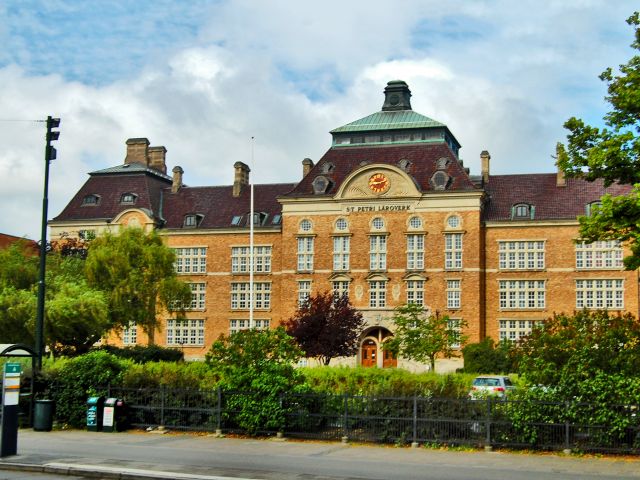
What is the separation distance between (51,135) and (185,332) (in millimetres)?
42020

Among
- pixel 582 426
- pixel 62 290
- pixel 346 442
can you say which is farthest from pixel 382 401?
pixel 62 290

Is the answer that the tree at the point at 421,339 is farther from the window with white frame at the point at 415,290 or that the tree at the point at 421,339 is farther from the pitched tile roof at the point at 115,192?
the pitched tile roof at the point at 115,192

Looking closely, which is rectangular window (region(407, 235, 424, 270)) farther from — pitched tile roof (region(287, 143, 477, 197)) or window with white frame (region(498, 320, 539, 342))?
window with white frame (region(498, 320, 539, 342))

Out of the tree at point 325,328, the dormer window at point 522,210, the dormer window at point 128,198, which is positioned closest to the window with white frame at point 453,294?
the dormer window at point 522,210

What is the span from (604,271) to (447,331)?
13681 millimetres

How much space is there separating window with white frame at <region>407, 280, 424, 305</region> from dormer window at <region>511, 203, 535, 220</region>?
7917 millimetres

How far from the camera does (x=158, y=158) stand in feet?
248

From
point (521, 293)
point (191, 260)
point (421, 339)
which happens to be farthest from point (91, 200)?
point (521, 293)

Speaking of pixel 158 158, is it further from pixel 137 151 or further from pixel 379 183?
pixel 379 183

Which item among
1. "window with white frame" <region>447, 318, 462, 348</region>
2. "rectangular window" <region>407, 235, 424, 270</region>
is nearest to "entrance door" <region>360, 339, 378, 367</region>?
"window with white frame" <region>447, 318, 462, 348</region>

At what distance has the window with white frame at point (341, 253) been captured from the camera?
62.4m

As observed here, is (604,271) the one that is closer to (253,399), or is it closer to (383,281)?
(383,281)

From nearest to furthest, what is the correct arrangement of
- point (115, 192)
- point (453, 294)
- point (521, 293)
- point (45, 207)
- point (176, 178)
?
point (45, 207)
point (453, 294)
point (521, 293)
point (115, 192)
point (176, 178)

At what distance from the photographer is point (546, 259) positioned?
197 feet
